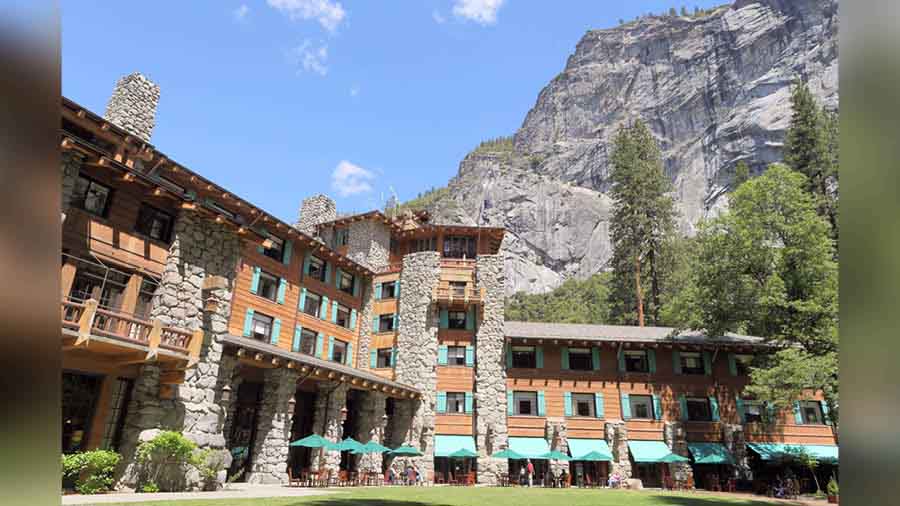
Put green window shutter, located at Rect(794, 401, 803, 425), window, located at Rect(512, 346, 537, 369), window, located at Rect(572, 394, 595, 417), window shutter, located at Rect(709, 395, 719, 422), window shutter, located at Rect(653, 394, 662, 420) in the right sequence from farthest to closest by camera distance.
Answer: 1. window, located at Rect(512, 346, 537, 369)
2. window, located at Rect(572, 394, 595, 417)
3. window shutter, located at Rect(653, 394, 662, 420)
4. window shutter, located at Rect(709, 395, 719, 422)
5. green window shutter, located at Rect(794, 401, 803, 425)

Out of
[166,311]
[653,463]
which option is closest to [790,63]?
[653,463]

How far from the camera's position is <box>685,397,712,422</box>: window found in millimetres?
33938

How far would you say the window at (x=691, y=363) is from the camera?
3488cm

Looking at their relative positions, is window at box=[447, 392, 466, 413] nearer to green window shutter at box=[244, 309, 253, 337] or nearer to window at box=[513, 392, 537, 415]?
window at box=[513, 392, 537, 415]

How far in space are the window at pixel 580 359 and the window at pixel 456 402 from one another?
25.0ft

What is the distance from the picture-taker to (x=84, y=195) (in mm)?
17234

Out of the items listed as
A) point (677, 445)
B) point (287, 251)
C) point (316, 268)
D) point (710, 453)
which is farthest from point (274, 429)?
point (710, 453)

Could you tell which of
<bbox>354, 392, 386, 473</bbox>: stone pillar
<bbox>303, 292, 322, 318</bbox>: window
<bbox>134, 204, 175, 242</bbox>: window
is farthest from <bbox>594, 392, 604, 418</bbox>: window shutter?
<bbox>134, 204, 175, 242</bbox>: window

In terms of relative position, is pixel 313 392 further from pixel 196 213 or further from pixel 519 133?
pixel 519 133

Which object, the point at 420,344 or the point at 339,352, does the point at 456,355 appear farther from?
the point at 339,352

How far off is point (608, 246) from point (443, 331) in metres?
78.7

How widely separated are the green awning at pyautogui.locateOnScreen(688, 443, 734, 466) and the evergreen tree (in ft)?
58.3

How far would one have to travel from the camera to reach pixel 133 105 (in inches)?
978
